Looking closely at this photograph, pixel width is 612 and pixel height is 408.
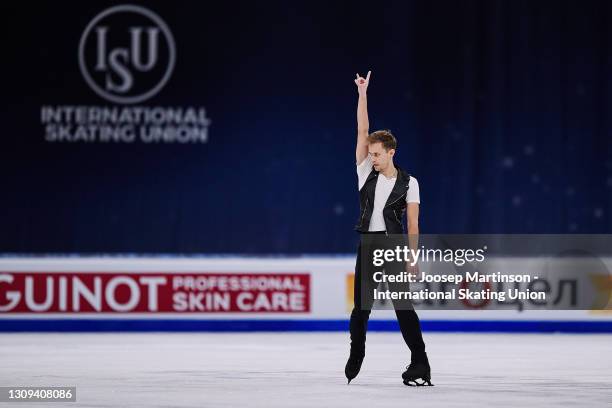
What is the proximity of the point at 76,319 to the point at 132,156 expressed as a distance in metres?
1.93

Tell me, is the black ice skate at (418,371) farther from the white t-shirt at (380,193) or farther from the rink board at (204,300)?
the rink board at (204,300)

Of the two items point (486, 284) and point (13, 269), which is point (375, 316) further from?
point (13, 269)

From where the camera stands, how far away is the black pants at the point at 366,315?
776cm

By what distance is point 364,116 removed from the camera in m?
7.86

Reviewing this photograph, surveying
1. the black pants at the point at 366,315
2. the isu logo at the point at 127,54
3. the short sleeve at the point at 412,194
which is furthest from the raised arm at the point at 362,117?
the isu logo at the point at 127,54

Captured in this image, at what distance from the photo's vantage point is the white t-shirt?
310 inches

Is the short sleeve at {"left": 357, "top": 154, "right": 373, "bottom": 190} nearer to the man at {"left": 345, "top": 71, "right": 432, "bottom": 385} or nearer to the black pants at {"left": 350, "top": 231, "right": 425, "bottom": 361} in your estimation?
the man at {"left": 345, "top": 71, "right": 432, "bottom": 385}

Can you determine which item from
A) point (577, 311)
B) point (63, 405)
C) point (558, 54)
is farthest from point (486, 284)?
point (63, 405)

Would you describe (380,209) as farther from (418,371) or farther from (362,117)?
(418,371)

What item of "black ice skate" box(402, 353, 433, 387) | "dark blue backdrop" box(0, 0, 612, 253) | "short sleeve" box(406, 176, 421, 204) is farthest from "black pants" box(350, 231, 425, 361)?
"dark blue backdrop" box(0, 0, 612, 253)

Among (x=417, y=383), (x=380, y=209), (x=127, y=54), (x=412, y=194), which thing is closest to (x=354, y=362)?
(x=417, y=383)

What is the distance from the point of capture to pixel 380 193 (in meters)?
7.92

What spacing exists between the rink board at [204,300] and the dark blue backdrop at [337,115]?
0.37m

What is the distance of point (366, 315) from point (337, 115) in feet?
20.8
